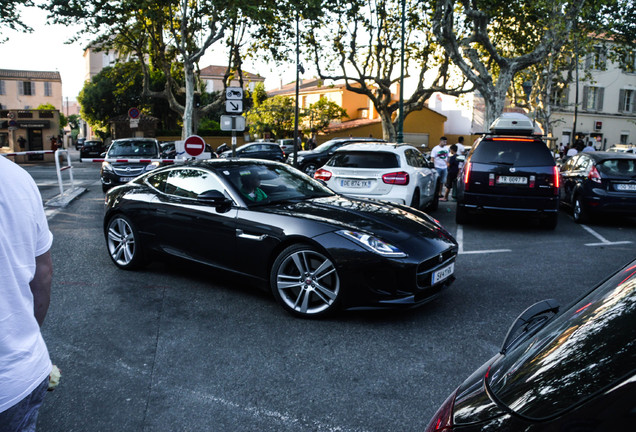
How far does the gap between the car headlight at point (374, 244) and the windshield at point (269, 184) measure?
A: 3.92ft

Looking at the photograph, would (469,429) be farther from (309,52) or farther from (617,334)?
(309,52)

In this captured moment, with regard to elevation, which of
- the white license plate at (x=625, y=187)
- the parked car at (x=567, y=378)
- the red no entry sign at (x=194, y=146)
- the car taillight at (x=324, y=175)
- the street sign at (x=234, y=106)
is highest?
the street sign at (x=234, y=106)

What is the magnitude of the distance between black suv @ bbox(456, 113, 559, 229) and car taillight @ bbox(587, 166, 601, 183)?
1607mm

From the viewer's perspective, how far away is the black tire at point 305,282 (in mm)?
4918

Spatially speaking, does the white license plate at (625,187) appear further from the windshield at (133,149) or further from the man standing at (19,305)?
the windshield at (133,149)

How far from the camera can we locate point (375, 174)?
398 inches

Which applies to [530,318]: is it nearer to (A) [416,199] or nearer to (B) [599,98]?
(A) [416,199]

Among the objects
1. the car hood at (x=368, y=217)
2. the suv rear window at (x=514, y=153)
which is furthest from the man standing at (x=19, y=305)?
the suv rear window at (x=514, y=153)

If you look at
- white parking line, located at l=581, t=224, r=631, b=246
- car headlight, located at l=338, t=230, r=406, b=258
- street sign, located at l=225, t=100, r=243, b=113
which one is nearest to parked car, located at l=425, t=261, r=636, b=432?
car headlight, located at l=338, t=230, r=406, b=258

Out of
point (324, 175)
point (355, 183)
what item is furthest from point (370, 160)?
point (324, 175)

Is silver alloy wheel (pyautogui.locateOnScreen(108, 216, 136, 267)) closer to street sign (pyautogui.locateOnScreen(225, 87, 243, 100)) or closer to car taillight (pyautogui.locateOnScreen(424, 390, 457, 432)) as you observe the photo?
car taillight (pyautogui.locateOnScreen(424, 390, 457, 432))

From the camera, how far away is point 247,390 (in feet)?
11.9

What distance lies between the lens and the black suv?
9547mm

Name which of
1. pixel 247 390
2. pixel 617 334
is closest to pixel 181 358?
pixel 247 390
